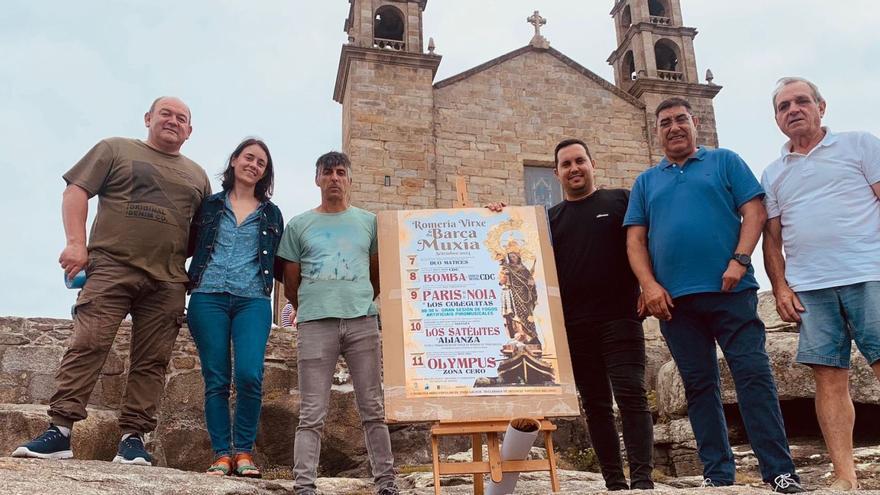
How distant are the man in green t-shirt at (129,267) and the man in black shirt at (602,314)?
221cm

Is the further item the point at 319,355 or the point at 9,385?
the point at 9,385

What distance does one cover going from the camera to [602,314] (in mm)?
3986

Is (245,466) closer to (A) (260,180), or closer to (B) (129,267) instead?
(B) (129,267)

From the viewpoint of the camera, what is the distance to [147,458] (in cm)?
392

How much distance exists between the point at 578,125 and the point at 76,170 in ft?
45.6

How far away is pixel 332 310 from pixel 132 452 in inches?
50.0

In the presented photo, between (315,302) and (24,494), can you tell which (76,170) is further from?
(24,494)

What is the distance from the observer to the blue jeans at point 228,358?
3.93 metres

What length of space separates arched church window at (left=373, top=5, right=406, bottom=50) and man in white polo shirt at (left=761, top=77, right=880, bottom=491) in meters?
13.4

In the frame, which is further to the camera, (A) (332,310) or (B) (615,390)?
(A) (332,310)

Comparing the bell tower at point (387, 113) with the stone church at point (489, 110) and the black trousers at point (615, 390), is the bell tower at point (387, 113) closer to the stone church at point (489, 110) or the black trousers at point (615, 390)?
the stone church at point (489, 110)

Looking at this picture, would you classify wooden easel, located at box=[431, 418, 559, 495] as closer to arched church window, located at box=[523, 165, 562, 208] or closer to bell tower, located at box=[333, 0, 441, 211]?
bell tower, located at box=[333, 0, 441, 211]

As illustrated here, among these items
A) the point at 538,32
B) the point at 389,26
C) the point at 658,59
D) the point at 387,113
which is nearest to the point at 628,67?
the point at 658,59

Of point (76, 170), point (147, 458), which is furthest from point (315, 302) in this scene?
point (76, 170)
